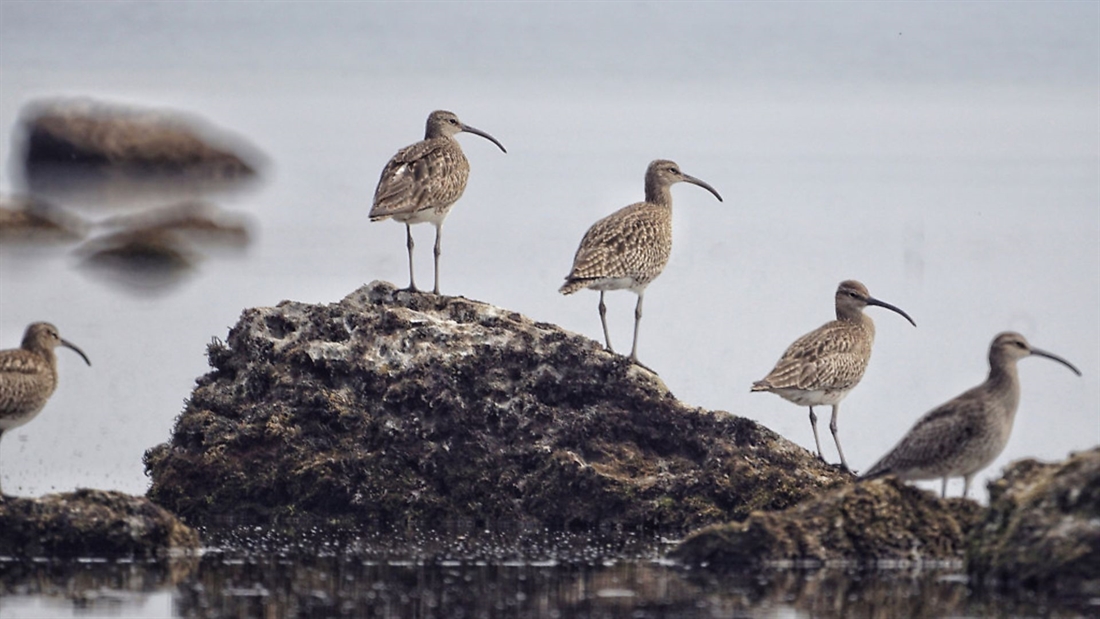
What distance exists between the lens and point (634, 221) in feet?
56.0

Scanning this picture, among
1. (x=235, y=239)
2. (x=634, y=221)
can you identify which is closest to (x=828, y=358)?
(x=634, y=221)

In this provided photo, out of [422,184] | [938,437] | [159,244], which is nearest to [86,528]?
[422,184]

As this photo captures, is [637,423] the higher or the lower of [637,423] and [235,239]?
the lower

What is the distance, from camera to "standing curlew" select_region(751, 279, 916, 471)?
15773 mm

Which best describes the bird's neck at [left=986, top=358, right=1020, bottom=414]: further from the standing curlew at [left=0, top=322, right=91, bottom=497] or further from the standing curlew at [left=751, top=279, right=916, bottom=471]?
the standing curlew at [left=0, top=322, right=91, bottom=497]

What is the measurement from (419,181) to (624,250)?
1.86 metres

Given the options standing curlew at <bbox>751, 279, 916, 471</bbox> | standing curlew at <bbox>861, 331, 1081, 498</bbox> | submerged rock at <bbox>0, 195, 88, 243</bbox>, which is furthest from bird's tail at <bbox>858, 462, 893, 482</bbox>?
submerged rock at <bbox>0, 195, 88, 243</bbox>

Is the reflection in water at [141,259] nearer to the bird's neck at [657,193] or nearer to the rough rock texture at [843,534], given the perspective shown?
the bird's neck at [657,193]

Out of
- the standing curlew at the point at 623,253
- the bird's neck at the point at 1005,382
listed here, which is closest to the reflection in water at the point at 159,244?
the standing curlew at the point at 623,253

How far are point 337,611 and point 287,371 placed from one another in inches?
129

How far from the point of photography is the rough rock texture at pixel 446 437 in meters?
14.1

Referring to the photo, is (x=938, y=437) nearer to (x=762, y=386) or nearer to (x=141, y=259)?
(x=762, y=386)

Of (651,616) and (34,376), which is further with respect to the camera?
(34,376)

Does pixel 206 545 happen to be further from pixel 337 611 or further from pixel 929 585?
pixel 929 585
